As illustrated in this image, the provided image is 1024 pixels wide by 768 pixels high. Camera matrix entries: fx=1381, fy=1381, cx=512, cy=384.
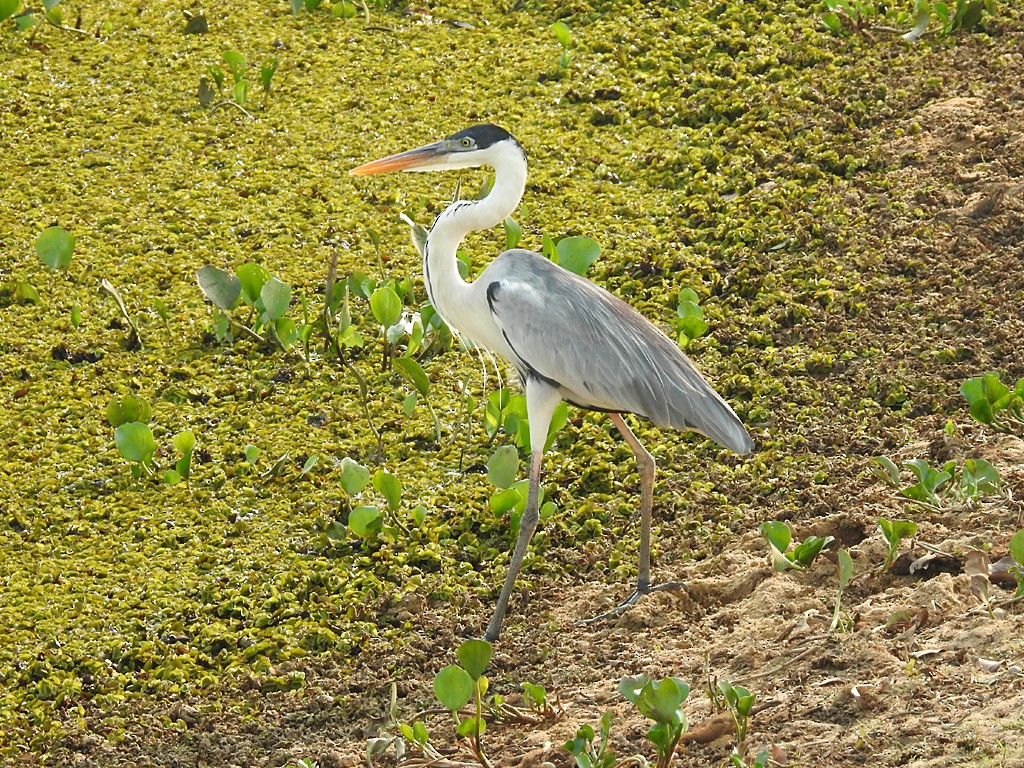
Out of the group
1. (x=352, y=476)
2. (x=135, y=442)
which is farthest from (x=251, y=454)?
(x=352, y=476)

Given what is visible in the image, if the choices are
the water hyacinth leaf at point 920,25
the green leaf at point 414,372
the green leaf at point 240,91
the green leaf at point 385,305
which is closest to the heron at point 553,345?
the green leaf at point 414,372

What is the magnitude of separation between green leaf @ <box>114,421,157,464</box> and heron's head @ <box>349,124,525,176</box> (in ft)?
4.06

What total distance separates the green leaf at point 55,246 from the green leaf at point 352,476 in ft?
6.40

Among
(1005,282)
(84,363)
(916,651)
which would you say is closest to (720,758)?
(916,651)

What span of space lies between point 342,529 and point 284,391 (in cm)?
97

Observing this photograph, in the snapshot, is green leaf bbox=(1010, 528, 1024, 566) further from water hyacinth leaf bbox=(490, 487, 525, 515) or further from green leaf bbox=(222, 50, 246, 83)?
green leaf bbox=(222, 50, 246, 83)

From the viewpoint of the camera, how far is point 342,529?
4.86m

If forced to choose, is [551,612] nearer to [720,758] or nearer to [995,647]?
[720,758]

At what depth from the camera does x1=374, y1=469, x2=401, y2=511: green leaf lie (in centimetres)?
475

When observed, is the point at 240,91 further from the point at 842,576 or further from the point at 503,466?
the point at 842,576

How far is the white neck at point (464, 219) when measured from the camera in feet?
16.0

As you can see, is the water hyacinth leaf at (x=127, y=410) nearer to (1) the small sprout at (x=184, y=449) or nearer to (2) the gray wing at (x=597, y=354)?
(1) the small sprout at (x=184, y=449)

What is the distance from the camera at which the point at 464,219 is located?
4.87 m

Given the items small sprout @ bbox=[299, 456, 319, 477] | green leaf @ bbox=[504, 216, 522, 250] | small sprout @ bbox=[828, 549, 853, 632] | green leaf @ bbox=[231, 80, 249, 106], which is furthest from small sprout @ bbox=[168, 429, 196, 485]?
green leaf @ bbox=[231, 80, 249, 106]
